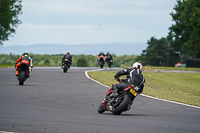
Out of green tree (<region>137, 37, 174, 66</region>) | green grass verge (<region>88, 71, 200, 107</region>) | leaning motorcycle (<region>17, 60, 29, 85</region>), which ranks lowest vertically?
green grass verge (<region>88, 71, 200, 107</region>)

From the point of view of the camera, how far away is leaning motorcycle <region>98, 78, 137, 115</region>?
37.9 ft

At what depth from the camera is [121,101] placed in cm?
1171

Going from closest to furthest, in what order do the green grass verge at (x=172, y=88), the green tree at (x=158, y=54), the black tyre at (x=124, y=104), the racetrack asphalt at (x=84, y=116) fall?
the racetrack asphalt at (x=84, y=116), the black tyre at (x=124, y=104), the green grass verge at (x=172, y=88), the green tree at (x=158, y=54)

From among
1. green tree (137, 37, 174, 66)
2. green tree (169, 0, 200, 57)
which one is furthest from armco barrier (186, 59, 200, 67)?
green tree (137, 37, 174, 66)

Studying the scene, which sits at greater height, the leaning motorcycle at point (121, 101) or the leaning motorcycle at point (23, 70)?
the leaning motorcycle at point (23, 70)

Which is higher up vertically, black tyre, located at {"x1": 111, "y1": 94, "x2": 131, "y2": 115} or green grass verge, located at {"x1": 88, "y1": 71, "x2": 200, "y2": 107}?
black tyre, located at {"x1": 111, "y1": 94, "x2": 131, "y2": 115}

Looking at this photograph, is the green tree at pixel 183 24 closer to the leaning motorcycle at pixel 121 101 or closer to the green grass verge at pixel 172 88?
the green grass verge at pixel 172 88

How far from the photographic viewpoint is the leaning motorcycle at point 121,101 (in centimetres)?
1155

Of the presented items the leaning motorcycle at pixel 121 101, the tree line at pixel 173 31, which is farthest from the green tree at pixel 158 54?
the leaning motorcycle at pixel 121 101

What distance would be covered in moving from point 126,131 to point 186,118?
3.27m

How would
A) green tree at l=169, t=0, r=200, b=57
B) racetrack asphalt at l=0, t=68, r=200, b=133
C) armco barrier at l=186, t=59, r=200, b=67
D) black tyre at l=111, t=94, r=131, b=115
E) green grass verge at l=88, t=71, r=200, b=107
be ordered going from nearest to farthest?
racetrack asphalt at l=0, t=68, r=200, b=133
black tyre at l=111, t=94, r=131, b=115
green grass verge at l=88, t=71, r=200, b=107
armco barrier at l=186, t=59, r=200, b=67
green tree at l=169, t=0, r=200, b=57

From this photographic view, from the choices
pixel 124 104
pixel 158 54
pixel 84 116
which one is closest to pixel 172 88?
pixel 124 104

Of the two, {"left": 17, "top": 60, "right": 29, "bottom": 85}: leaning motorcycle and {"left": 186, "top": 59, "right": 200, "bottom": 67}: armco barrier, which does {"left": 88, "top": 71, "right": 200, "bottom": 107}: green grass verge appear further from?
{"left": 186, "top": 59, "right": 200, "bottom": 67}: armco barrier

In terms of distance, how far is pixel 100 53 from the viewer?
4625 cm
